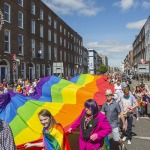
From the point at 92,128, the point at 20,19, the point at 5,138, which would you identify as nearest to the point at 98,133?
the point at 92,128

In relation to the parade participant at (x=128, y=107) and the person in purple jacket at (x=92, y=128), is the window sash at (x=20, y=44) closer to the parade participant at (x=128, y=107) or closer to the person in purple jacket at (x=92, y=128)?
the parade participant at (x=128, y=107)

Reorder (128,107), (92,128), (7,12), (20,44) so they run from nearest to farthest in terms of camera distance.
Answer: (92,128), (128,107), (7,12), (20,44)

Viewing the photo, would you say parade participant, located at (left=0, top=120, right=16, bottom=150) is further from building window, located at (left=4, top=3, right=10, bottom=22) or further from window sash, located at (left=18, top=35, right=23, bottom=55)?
window sash, located at (left=18, top=35, right=23, bottom=55)

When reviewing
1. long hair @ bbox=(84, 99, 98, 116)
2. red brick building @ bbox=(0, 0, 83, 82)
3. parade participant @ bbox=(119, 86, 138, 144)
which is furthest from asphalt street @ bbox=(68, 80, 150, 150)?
red brick building @ bbox=(0, 0, 83, 82)

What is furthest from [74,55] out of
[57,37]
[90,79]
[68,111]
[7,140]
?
[7,140]

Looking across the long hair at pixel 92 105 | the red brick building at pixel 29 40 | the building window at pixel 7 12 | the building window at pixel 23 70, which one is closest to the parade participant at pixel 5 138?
the long hair at pixel 92 105

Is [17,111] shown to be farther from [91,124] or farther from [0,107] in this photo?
[91,124]

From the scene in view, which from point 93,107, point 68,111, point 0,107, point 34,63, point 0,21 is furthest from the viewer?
point 34,63

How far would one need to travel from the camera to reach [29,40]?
35062 millimetres

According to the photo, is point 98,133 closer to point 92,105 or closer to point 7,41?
point 92,105

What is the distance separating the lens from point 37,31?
127 ft

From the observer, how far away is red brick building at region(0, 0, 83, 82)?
2865cm

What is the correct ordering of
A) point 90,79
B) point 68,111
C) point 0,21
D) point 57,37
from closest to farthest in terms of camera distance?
point 0,21, point 68,111, point 90,79, point 57,37

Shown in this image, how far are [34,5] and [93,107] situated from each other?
114 feet
